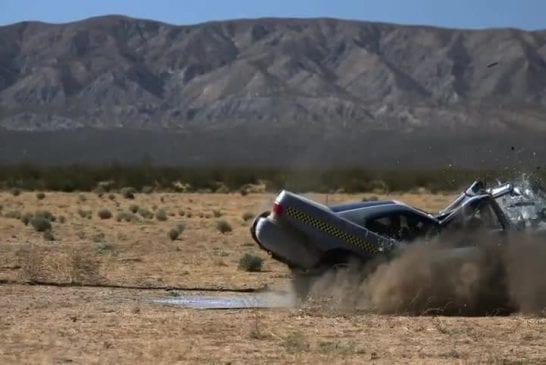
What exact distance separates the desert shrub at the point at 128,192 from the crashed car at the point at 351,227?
52.0m

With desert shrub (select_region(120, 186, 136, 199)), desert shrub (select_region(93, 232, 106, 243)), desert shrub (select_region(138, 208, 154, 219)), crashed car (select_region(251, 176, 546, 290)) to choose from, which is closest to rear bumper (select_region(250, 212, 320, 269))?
crashed car (select_region(251, 176, 546, 290))

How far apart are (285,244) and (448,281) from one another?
2251 millimetres

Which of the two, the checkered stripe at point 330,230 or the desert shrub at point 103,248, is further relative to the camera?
the desert shrub at point 103,248

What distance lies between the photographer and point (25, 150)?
10912 centimetres

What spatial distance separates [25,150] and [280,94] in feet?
145

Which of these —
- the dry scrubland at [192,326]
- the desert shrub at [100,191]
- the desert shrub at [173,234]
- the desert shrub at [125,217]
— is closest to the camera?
the dry scrubland at [192,326]

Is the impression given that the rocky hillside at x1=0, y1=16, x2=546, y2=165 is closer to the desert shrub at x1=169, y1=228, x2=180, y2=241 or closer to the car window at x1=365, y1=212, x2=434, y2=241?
the desert shrub at x1=169, y1=228, x2=180, y2=241

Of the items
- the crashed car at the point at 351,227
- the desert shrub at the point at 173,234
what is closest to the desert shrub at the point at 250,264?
the crashed car at the point at 351,227

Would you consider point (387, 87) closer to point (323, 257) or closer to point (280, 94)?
point (280, 94)

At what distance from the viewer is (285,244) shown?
16812 mm

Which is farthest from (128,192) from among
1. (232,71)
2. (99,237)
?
(232,71)

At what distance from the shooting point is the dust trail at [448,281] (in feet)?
53.9

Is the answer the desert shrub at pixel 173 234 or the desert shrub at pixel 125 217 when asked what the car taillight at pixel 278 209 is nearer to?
the desert shrub at pixel 173 234

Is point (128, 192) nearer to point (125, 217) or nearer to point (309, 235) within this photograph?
point (125, 217)
